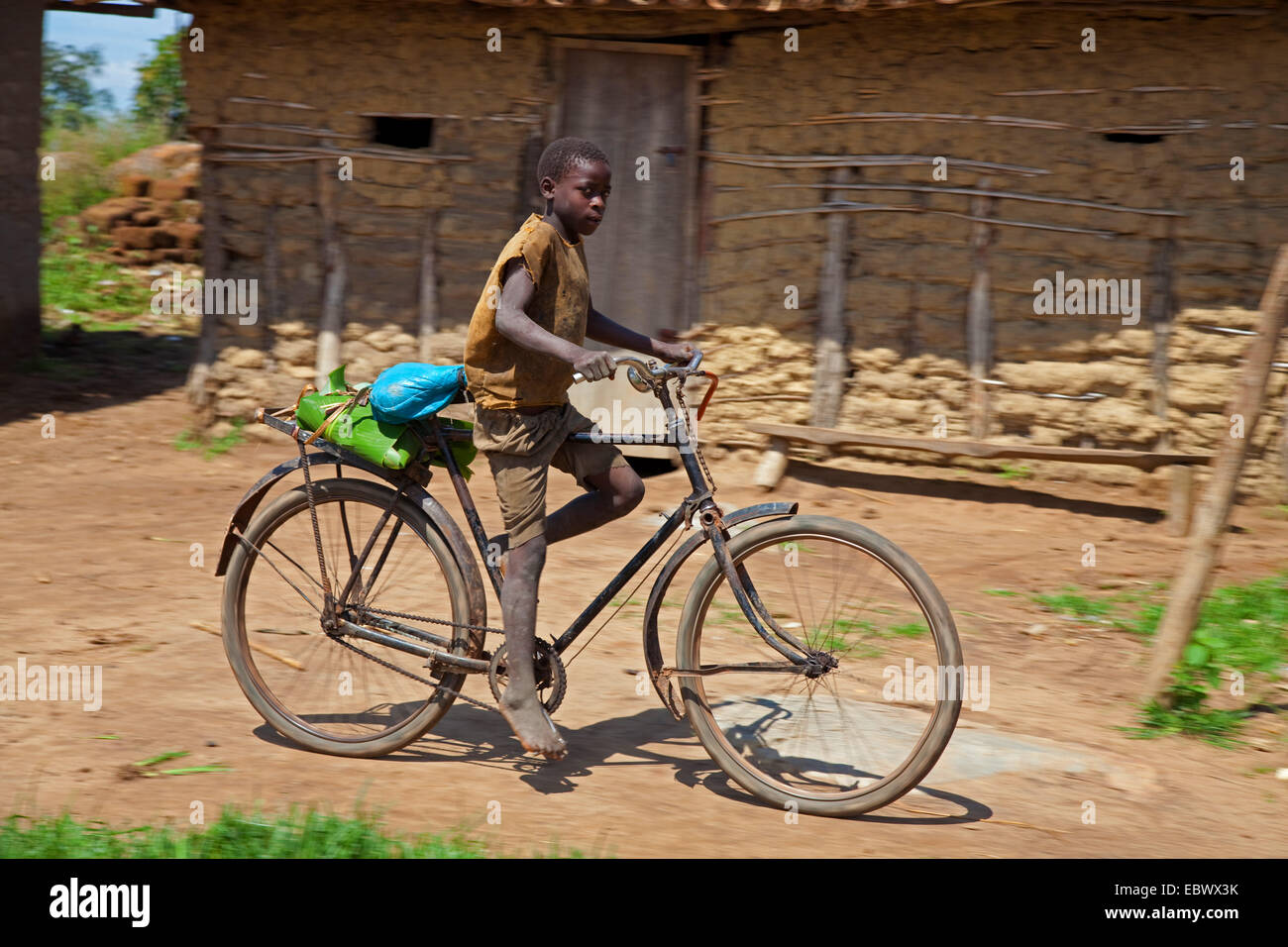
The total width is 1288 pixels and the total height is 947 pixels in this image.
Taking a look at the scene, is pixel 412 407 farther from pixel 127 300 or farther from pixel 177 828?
pixel 127 300

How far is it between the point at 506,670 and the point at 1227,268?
579cm

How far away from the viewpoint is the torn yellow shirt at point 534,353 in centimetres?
321

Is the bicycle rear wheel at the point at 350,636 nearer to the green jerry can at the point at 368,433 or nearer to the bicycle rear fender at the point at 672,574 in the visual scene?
the green jerry can at the point at 368,433

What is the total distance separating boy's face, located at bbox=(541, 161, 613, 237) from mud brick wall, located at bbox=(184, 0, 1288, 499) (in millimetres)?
4807

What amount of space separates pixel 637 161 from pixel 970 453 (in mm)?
3031

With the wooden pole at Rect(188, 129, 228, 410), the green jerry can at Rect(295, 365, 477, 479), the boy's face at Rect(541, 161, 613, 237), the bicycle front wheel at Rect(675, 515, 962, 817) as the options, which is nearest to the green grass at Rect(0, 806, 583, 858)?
the bicycle front wheel at Rect(675, 515, 962, 817)

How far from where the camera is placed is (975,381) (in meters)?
7.62

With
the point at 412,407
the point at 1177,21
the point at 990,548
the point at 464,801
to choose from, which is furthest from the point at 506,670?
the point at 1177,21

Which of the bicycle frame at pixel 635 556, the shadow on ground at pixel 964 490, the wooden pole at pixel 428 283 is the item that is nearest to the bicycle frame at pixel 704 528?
the bicycle frame at pixel 635 556

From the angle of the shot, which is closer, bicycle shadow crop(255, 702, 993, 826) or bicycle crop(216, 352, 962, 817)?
bicycle crop(216, 352, 962, 817)

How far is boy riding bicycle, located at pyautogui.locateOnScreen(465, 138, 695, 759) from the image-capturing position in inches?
125

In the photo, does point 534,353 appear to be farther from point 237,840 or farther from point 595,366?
point 237,840

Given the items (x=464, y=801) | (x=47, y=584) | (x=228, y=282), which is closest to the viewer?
(x=464, y=801)

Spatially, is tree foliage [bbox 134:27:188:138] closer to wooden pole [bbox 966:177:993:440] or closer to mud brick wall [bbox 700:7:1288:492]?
mud brick wall [bbox 700:7:1288:492]
